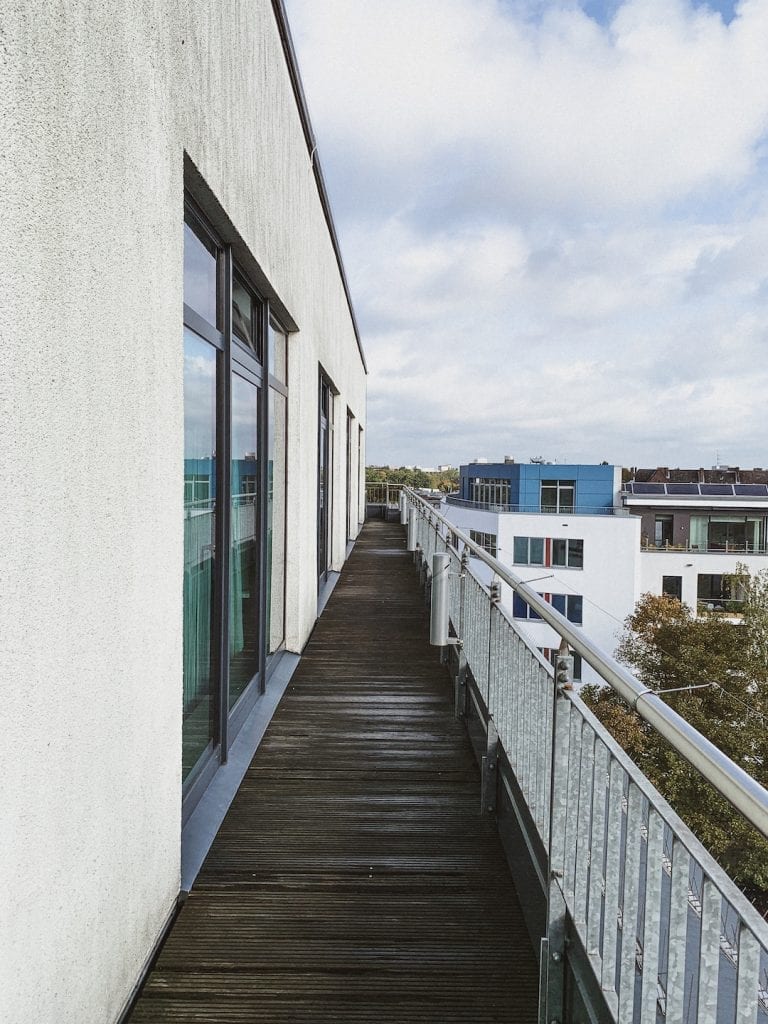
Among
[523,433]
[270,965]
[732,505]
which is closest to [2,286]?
[270,965]

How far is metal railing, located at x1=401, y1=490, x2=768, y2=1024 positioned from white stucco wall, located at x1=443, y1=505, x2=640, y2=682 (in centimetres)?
2739

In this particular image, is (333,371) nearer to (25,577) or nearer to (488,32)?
(488,32)

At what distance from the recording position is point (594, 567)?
3123 cm

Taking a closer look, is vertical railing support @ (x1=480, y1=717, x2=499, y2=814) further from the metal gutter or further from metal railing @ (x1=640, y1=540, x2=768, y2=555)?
metal railing @ (x1=640, y1=540, x2=768, y2=555)

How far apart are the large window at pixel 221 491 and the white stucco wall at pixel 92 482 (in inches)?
20.5

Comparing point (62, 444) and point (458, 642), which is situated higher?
point (62, 444)

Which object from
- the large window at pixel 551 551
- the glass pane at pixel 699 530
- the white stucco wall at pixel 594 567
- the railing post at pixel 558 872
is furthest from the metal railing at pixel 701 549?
the railing post at pixel 558 872

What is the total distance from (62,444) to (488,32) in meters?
9.19

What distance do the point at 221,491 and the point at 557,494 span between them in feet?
107

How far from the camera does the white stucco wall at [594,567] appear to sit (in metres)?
30.5

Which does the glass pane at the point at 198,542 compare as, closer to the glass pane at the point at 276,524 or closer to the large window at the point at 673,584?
the glass pane at the point at 276,524

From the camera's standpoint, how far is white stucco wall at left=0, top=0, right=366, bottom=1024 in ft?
4.75

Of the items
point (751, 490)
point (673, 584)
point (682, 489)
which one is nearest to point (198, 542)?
point (673, 584)

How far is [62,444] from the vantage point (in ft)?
5.36
